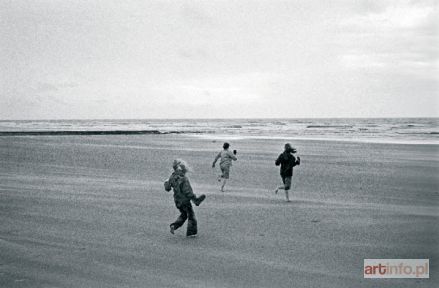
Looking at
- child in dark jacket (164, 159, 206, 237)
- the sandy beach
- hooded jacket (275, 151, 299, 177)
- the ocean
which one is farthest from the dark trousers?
the ocean

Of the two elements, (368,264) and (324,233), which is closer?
(368,264)

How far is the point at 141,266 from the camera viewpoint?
7.43m

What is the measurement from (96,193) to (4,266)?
7.29 metres

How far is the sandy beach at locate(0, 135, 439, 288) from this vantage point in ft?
23.1

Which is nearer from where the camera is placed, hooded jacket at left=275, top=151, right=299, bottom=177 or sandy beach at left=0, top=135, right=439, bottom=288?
sandy beach at left=0, top=135, right=439, bottom=288

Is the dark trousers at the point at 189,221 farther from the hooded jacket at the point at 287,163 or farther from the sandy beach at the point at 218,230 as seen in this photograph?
the hooded jacket at the point at 287,163

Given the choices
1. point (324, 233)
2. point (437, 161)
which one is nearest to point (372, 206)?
point (324, 233)

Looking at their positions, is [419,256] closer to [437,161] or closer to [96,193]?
[96,193]

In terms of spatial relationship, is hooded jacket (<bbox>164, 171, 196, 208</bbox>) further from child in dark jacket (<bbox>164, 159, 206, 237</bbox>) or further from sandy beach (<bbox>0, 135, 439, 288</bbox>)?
sandy beach (<bbox>0, 135, 439, 288</bbox>)

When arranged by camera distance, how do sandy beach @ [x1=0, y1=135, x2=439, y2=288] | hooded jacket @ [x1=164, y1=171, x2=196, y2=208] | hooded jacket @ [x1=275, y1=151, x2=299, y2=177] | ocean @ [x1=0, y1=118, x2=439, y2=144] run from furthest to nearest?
ocean @ [x1=0, y1=118, x2=439, y2=144] → hooded jacket @ [x1=275, y1=151, x2=299, y2=177] → hooded jacket @ [x1=164, y1=171, x2=196, y2=208] → sandy beach @ [x1=0, y1=135, x2=439, y2=288]

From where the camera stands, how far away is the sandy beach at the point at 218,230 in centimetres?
705

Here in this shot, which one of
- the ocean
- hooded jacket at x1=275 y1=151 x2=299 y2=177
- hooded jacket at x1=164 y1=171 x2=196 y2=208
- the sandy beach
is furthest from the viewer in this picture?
the ocean

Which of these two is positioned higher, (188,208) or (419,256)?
(188,208)

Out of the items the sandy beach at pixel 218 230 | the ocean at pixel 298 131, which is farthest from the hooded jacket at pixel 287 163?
the ocean at pixel 298 131
